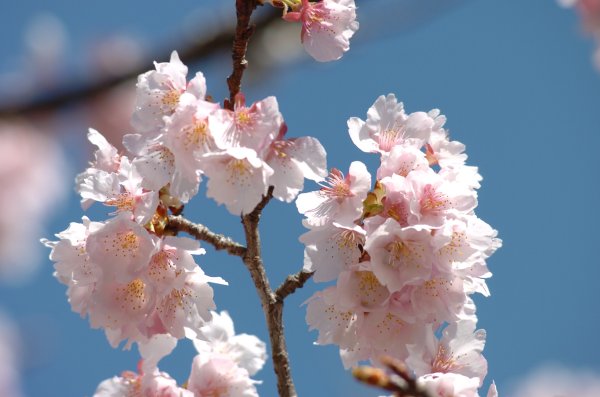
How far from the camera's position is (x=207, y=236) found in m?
2.07

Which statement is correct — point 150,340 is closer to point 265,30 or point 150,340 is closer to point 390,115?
point 390,115

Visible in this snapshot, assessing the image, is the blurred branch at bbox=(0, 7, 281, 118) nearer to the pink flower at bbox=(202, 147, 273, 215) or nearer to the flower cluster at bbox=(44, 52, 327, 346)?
the flower cluster at bbox=(44, 52, 327, 346)

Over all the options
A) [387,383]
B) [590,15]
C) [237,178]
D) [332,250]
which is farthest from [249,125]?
[590,15]

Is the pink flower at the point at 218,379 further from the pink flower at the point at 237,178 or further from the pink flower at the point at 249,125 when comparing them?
the pink flower at the point at 249,125

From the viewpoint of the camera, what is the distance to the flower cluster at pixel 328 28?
2012mm

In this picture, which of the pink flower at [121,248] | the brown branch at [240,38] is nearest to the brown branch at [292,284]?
the pink flower at [121,248]

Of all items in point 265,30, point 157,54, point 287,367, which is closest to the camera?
point 287,367

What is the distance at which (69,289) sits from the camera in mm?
1976

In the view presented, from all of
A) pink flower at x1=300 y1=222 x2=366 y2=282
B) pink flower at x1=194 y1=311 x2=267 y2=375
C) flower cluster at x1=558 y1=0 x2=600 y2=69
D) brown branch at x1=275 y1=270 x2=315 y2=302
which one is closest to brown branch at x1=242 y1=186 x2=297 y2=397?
brown branch at x1=275 y1=270 x2=315 y2=302

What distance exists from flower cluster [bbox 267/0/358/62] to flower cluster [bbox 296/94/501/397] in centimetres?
24

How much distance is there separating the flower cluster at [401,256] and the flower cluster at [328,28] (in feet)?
0.80

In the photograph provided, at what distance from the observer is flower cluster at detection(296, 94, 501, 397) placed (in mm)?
1794

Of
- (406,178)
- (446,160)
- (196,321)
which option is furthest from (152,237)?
(446,160)

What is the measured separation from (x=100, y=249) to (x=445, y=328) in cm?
81
